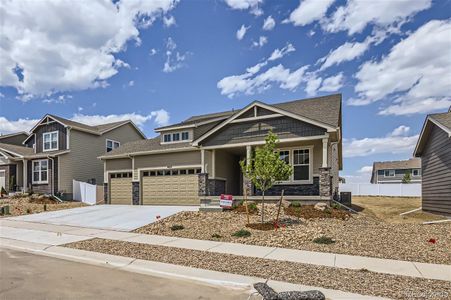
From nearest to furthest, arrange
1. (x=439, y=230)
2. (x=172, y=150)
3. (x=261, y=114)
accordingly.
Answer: (x=439, y=230) < (x=261, y=114) < (x=172, y=150)

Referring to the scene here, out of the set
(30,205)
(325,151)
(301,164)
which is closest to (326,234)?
(325,151)

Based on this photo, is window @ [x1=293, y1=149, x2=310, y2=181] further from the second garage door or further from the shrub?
the second garage door

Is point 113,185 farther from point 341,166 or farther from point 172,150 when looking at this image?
point 341,166

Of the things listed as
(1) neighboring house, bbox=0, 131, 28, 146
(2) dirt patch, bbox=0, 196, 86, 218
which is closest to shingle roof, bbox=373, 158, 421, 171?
(2) dirt patch, bbox=0, 196, 86, 218

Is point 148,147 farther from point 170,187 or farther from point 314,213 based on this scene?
point 314,213

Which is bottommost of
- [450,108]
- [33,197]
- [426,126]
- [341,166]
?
[33,197]

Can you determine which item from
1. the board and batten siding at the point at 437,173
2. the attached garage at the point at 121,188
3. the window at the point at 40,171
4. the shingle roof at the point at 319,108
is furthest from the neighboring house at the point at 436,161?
the window at the point at 40,171

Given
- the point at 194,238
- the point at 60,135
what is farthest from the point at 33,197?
the point at 194,238

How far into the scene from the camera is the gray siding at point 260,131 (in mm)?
15242

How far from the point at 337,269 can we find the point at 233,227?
540 cm

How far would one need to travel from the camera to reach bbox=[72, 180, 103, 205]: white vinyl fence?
23.3 m

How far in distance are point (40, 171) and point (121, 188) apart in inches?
347

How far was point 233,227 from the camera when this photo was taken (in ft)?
37.7

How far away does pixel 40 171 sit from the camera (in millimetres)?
25703
